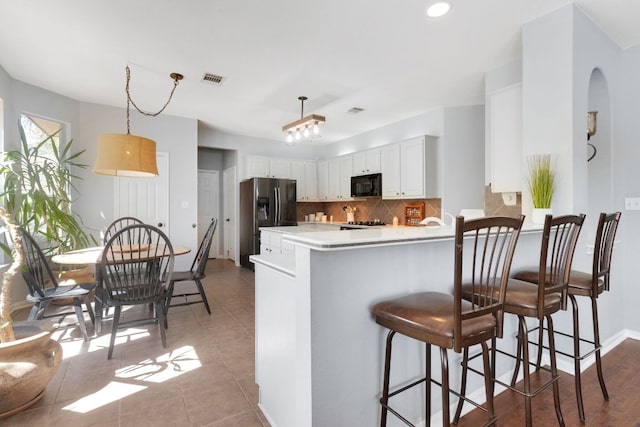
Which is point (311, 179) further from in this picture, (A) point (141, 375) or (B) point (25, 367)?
(B) point (25, 367)

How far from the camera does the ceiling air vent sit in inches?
134

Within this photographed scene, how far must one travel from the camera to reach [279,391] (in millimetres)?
1537

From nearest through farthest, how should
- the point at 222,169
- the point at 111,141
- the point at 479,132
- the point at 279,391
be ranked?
the point at 279,391 → the point at 111,141 → the point at 479,132 → the point at 222,169

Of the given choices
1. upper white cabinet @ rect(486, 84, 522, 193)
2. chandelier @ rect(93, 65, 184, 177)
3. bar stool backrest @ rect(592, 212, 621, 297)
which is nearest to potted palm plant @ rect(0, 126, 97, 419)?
chandelier @ rect(93, 65, 184, 177)

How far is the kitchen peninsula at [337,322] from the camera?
1.25m

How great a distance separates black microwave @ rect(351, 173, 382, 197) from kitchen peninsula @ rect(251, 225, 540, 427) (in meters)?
3.67

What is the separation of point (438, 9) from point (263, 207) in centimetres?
414

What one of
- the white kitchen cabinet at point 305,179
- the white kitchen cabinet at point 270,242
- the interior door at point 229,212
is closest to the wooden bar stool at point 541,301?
the white kitchen cabinet at point 270,242

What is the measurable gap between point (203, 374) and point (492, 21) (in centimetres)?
344

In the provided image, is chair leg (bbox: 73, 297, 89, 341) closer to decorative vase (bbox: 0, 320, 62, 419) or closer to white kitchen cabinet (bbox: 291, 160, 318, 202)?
decorative vase (bbox: 0, 320, 62, 419)

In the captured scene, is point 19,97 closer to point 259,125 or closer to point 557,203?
point 259,125

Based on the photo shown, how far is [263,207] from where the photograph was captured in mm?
5641

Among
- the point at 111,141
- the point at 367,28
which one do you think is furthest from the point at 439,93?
the point at 111,141

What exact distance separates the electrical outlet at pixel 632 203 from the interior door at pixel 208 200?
22.4 ft
